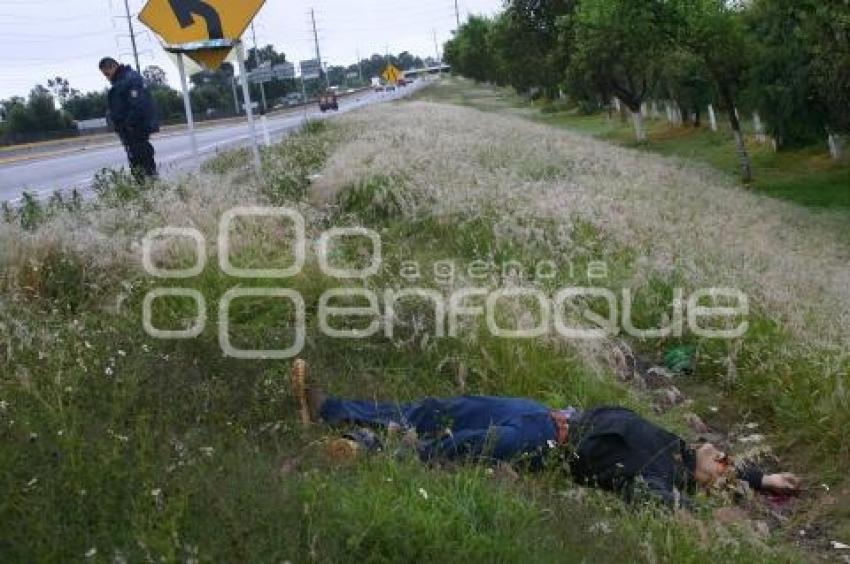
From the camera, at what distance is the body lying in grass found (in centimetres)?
417

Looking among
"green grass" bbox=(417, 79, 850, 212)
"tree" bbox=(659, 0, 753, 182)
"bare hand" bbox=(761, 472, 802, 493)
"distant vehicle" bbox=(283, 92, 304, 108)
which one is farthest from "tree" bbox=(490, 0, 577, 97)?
"distant vehicle" bbox=(283, 92, 304, 108)

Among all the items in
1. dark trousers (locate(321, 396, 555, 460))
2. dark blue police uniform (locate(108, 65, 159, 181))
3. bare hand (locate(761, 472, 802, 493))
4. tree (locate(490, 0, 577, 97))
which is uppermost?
tree (locate(490, 0, 577, 97))

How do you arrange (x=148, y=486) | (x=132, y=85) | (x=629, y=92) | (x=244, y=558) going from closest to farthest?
(x=244, y=558) < (x=148, y=486) < (x=132, y=85) < (x=629, y=92)

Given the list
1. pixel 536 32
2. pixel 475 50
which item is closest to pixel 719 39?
pixel 536 32

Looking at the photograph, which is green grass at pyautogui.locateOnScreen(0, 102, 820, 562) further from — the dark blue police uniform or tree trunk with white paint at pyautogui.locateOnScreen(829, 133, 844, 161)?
tree trunk with white paint at pyautogui.locateOnScreen(829, 133, 844, 161)

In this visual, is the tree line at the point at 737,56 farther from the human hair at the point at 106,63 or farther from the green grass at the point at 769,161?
the human hair at the point at 106,63

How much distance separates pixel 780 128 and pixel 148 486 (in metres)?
23.9

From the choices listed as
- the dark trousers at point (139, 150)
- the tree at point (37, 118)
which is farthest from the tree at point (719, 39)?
the tree at point (37, 118)

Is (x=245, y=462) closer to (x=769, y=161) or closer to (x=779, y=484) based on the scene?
(x=779, y=484)

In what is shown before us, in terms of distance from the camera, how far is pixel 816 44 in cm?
1847

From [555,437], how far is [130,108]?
26.0 ft

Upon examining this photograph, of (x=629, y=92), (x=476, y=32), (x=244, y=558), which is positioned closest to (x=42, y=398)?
(x=244, y=558)

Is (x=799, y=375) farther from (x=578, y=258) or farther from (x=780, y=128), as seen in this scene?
(x=780, y=128)

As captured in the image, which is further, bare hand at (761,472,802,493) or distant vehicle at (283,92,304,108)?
distant vehicle at (283,92,304,108)
